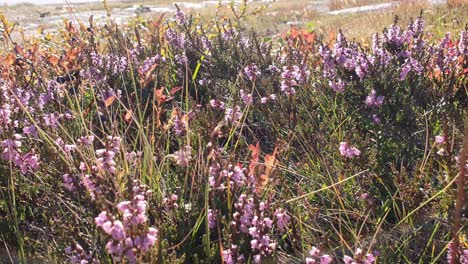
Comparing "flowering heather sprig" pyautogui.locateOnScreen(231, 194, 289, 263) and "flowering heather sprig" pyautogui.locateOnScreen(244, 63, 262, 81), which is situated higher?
"flowering heather sprig" pyautogui.locateOnScreen(244, 63, 262, 81)

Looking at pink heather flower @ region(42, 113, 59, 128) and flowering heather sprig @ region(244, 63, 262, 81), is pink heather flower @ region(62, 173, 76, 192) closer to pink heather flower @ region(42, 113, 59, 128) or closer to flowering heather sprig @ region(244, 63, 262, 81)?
pink heather flower @ region(42, 113, 59, 128)

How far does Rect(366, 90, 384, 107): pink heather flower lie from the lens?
255cm

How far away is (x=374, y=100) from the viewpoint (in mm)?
2572

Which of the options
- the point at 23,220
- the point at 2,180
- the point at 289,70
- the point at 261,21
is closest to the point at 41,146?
the point at 2,180

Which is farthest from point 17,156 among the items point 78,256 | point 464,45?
point 464,45

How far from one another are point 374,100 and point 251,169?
958mm

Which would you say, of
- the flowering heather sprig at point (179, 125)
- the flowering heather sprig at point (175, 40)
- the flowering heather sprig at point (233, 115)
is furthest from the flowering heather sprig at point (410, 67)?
the flowering heather sprig at point (175, 40)

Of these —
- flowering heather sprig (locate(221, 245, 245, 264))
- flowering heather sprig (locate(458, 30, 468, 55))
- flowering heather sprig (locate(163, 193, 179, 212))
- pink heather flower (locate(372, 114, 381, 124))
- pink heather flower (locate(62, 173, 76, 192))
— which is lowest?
flowering heather sprig (locate(221, 245, 245, 264))

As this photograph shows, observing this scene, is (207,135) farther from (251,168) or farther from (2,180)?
(2,180)

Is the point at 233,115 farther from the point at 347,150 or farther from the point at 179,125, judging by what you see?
the point at 347,150

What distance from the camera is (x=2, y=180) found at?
86.5 inches

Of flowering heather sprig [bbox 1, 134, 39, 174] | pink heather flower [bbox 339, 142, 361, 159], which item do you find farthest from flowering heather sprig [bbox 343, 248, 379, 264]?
flowering heather sprig [bbox 1, 134, 39, 174]

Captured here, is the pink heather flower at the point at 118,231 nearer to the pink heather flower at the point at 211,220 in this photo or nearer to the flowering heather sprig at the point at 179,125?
the pink heather flower at the point at 211,220

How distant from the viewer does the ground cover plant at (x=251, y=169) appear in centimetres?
167
